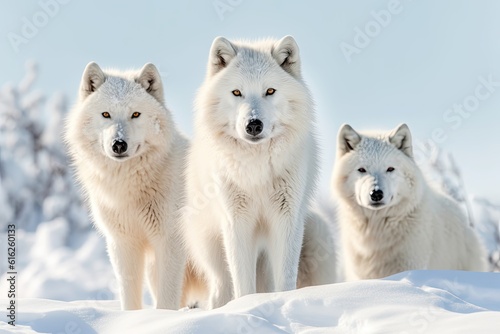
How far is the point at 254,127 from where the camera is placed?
207 inches

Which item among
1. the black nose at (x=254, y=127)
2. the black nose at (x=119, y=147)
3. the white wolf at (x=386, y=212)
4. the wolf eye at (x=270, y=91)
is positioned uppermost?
the wolf eye at (x=270, y=91)

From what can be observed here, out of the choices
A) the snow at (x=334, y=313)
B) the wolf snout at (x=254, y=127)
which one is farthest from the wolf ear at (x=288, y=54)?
the snow at (x=334, y=313)

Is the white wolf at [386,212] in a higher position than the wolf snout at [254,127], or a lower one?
lower

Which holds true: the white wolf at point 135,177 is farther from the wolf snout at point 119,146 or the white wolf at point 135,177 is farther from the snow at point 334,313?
the snow at point 334,313

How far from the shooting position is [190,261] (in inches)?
266

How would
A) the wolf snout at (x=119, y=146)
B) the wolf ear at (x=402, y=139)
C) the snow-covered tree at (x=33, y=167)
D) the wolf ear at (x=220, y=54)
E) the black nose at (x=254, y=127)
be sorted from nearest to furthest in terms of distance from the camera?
the black nose at (x=254, y=127)
the wolf ear at (x=220, y=54)
the wolf snout at (x=119, y=146)
the wolf ear at (x=402, y=139)
the snow-covered tree at (x=33, y=167)

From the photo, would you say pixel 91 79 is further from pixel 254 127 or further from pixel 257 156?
pixel 254 127

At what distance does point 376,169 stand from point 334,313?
278 cm

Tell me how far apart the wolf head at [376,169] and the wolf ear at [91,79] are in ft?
8.88

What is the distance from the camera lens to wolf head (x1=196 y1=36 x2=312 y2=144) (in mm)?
5375

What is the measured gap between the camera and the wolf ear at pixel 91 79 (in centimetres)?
664

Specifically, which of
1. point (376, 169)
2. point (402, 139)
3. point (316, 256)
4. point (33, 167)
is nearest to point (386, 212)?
point (376, 169)

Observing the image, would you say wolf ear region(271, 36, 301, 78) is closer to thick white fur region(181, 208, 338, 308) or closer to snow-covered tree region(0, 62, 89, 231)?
thick white fur region(181, 208, 338, 308)

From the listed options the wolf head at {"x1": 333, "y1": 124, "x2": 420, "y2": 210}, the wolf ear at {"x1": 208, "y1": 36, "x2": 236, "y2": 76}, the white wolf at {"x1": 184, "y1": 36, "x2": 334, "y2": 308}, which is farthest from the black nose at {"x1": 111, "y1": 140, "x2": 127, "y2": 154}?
the wolf head at {"x1": 333, "y1": 124, "x2": 420, "y2": 210}
